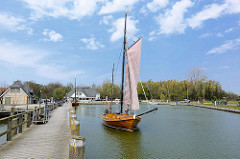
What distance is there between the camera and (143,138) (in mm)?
17328

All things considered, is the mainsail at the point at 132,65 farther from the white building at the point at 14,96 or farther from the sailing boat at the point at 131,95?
Result: the white building at the point at 14,96

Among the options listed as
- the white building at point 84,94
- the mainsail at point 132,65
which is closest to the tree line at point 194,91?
the white building at point 84,94

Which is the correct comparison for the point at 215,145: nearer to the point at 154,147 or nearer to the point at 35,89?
the point at 154,147

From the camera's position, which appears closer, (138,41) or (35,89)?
(138,41)

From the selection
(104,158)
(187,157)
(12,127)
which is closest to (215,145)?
(187,157)

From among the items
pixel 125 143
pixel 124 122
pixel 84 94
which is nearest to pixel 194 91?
pixel 84 94

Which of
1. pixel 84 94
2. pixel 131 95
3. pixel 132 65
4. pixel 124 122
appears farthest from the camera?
pixel 84 94

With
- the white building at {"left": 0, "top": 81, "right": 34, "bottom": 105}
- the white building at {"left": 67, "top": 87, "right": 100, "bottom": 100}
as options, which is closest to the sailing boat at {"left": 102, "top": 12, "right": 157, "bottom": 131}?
the white building at {"left": 0, "top": 81, "right": 34, "bottom": 105}

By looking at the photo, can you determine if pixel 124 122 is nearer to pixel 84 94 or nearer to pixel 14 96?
pixel 14 96

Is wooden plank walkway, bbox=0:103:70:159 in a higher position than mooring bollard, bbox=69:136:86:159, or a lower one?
lower

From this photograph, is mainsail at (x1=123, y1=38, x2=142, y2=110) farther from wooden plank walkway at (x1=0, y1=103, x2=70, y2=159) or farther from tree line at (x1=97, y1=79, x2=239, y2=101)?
tree line at (x1=97, y1=79, x2=239, y2=101)

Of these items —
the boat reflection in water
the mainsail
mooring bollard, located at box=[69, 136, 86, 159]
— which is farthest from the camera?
the mainsail

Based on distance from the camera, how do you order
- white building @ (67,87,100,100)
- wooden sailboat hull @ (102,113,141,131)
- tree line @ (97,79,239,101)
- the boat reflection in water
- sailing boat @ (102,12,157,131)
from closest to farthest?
the boat reflection in water → wooden sailboat hull @ (102,113,141,131) → sailing boat @ (102,12,157,131) → tree line @ (97,79,239,101) → white building @ (67,87,100,100)

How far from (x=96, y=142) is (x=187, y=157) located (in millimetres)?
7773
